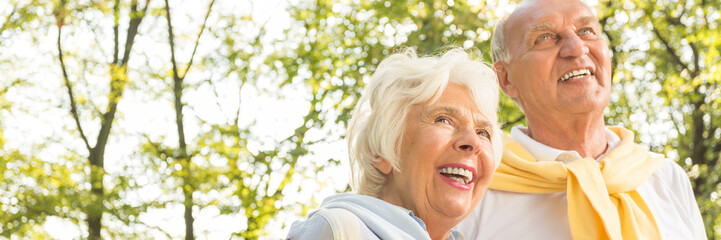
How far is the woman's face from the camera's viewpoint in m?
1.93

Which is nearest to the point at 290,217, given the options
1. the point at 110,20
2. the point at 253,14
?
the point at 253,14

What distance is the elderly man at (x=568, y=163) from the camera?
Answer: 8.16ft

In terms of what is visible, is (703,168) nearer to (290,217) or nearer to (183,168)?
(290,217)

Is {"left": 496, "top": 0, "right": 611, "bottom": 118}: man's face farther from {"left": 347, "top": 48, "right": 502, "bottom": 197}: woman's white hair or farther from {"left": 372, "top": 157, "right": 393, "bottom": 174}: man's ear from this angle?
{"left": 372, "top": 157, "right": 393, "bottom": 174}: man's ear

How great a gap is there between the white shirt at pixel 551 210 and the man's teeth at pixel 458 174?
614 millimetres

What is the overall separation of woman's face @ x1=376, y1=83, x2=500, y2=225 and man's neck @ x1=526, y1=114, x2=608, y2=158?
71 centimetres

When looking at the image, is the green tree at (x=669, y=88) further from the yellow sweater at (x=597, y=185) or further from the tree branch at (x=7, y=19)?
the tree branch at (x=7, y=19)

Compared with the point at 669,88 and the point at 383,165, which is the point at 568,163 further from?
the point at 669,88

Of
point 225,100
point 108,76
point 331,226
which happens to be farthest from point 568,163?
point 108,76

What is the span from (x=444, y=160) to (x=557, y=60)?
81 centimetres

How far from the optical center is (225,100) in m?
9.77

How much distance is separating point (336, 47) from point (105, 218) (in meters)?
4.25

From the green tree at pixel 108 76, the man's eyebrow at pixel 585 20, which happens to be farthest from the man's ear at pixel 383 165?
the green tree at pixel 108 76

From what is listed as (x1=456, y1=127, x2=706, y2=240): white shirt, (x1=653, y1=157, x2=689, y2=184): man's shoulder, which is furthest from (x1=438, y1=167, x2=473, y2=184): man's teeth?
(x1=653, y1=157, x2=689, y2=184): man's shoulder
